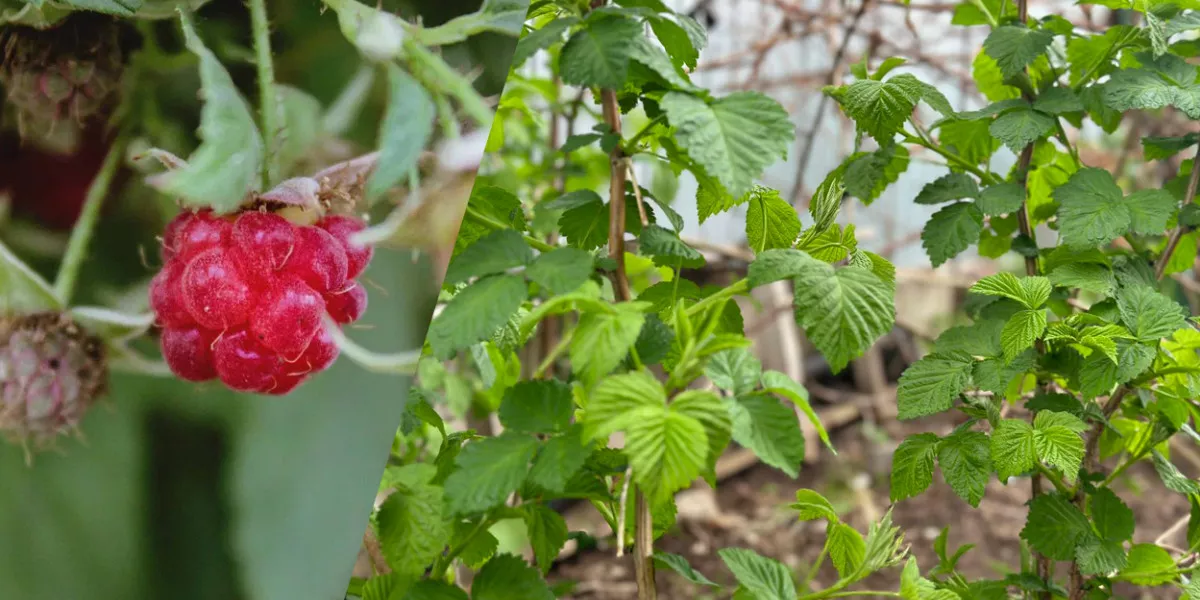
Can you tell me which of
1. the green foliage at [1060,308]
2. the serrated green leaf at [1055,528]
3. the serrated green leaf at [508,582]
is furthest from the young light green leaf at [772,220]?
the serrated green leaf at [1055,528]

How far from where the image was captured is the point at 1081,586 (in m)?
0.81

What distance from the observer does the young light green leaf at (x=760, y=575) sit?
0.51 m

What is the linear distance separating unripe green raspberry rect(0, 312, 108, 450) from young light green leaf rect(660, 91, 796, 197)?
Answer: 417 millimetres

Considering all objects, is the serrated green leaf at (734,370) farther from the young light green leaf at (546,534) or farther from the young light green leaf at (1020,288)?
the young light green leaf at (1020,288)

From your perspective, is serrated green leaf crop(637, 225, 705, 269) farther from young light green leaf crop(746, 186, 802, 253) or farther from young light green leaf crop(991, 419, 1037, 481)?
young light green leaf crop(991, 419, 1037, 481)

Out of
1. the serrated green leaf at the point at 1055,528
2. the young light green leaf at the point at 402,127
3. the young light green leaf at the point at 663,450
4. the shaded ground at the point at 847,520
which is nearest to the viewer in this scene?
the young light green leaf at the point at 663,450

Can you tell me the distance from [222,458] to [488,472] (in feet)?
0.72

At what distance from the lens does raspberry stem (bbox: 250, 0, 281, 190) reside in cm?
56

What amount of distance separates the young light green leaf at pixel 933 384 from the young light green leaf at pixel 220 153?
0.49 metres

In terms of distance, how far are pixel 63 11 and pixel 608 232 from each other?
0.39 metres

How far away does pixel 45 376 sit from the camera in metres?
0.61

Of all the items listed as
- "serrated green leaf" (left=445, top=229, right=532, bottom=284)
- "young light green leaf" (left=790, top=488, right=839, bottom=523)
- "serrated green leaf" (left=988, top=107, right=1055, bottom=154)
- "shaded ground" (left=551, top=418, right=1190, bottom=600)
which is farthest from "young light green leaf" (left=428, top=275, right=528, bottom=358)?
"shaded ground" (left=551, top=418, right=1190, bottom=600)

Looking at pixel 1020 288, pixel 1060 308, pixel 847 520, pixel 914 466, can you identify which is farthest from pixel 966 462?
pixel 847 520

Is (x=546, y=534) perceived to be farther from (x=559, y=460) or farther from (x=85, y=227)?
(x=85, y=227)
